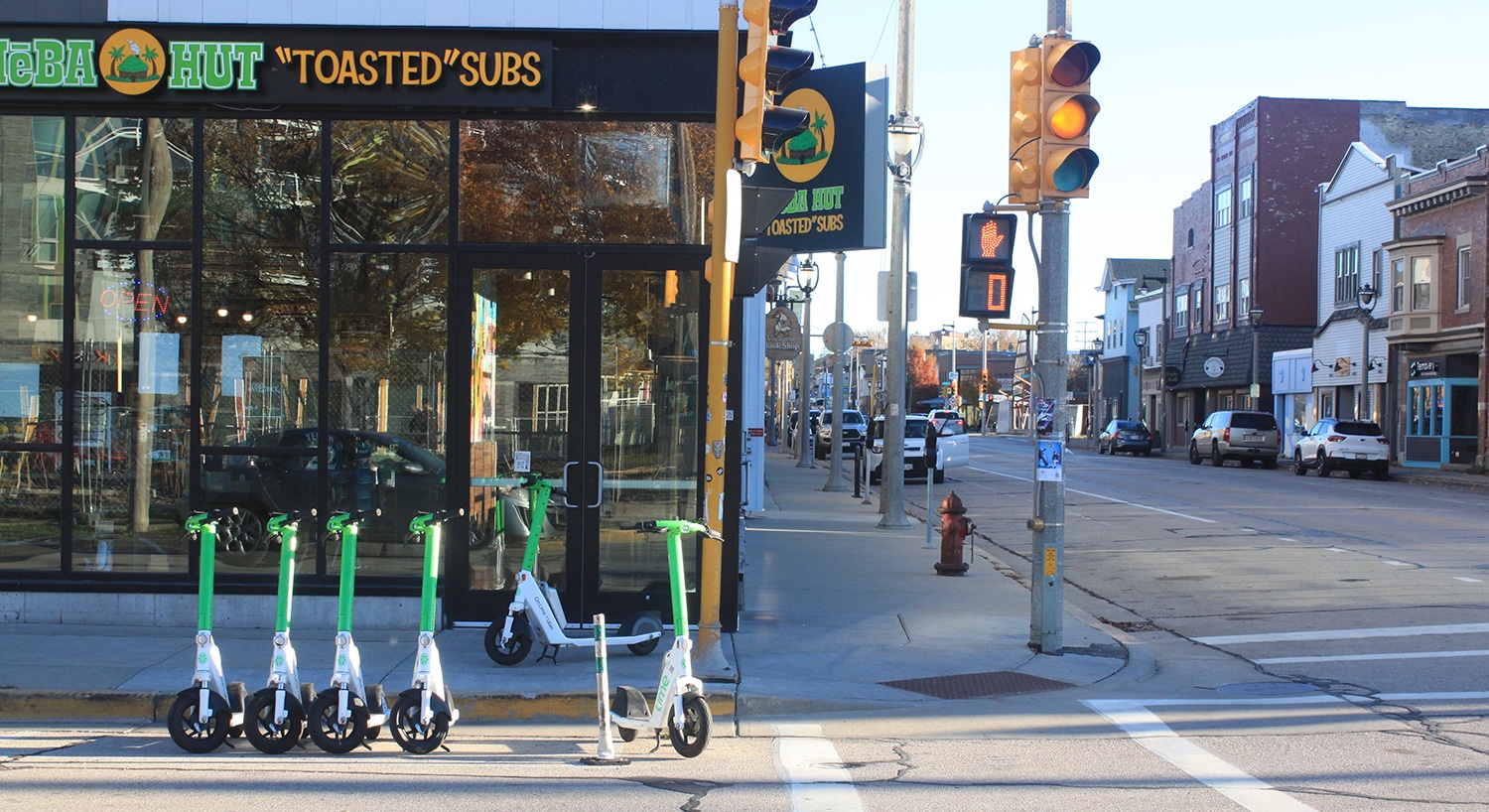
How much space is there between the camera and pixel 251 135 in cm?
971

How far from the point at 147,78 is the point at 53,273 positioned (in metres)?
1.76

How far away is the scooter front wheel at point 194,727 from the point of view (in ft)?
21.0

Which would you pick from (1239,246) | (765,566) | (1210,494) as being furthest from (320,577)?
(1239,246)

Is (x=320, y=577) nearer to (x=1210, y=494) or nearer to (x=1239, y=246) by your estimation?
(x=1210, y=494)

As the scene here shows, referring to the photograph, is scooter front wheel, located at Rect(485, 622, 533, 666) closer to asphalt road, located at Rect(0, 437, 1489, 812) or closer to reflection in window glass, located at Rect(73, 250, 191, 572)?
asphalt road, located at Rect(0, 437, 1489, 812)

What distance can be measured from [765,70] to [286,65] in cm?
419

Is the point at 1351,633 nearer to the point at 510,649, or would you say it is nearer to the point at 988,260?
the point at 988,260

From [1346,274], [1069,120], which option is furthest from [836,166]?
[1346,274]

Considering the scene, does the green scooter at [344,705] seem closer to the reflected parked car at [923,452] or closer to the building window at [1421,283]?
the reflected parked car at [923,452]

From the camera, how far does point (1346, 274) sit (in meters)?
49.5

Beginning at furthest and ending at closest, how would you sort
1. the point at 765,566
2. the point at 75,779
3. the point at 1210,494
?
the point at 1210,494
the point at 765,566
the point at 75,779

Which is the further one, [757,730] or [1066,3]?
[1066,3]

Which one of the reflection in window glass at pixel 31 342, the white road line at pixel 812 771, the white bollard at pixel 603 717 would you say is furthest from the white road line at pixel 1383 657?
the reflection in window glass at pixel 31 342

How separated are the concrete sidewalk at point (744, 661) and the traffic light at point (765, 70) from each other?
3.37 m
